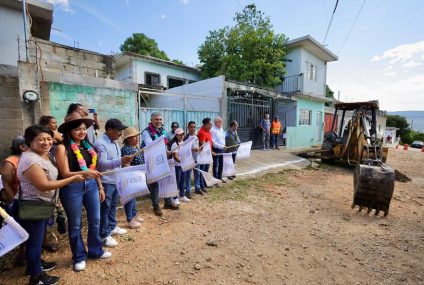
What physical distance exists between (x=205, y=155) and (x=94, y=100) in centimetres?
348

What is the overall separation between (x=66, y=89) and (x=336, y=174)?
8.80 metres

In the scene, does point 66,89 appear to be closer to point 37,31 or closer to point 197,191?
point 197,191

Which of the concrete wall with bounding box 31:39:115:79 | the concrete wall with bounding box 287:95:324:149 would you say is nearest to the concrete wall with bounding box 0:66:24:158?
the concrete wall with bounding box 31:39:115:79

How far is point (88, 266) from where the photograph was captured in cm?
271

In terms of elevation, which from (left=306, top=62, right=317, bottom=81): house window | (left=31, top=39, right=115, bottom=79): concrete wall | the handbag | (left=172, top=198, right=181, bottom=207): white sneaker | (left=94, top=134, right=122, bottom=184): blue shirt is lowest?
(left=172, top=198, right=181, bottom=207): white sneaker

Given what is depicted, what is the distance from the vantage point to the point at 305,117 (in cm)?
1569

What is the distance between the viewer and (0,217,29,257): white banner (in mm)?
1933

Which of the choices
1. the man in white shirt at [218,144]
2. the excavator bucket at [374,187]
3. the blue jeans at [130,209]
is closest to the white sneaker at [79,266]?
the blue jeans at [130,209]

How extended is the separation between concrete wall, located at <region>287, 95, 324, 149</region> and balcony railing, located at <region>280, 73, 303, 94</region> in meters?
1.05

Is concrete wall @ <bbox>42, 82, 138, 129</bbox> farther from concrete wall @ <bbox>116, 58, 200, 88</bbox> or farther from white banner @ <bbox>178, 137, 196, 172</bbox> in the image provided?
concrete wall @ <bbox>116, 58, 200, 88</bbox>

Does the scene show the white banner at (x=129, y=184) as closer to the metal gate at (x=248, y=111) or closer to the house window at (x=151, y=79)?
the metal gate at (x=248, y=111)

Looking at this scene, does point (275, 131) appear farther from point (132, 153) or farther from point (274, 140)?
point (132, 153)

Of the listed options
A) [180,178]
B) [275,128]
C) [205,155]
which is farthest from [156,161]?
[275,128]

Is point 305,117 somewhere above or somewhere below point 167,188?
above
